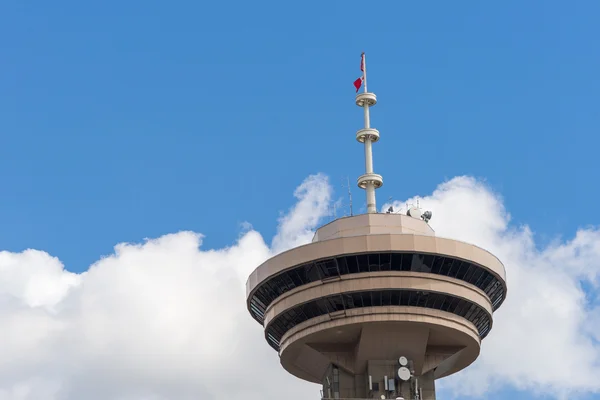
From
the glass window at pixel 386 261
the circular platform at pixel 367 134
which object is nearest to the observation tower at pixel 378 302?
the glass window at pixel 386 261

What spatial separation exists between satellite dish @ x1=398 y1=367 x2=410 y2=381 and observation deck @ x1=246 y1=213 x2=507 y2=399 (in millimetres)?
1195

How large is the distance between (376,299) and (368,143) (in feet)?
55.4

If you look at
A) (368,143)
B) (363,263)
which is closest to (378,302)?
(363,263)

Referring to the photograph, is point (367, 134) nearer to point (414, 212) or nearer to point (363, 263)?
point (414, 212)

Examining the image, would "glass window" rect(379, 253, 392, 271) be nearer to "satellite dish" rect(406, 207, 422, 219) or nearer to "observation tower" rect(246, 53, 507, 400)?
"observation tower" rect(246, 53, 507, 400)

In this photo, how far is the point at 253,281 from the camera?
103625 mm

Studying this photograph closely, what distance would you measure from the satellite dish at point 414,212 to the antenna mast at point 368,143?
3.21m

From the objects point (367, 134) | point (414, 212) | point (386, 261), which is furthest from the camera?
point (367, 134)

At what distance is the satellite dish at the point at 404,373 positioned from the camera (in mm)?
99938

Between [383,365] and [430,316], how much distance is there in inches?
224

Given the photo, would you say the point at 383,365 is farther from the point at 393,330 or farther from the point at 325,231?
the point at 325,231

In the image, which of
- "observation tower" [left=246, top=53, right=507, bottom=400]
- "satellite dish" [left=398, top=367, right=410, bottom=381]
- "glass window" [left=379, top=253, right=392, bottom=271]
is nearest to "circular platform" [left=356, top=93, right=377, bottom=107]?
"observation tower" [left=246, top=53, right=507, bottom=400]

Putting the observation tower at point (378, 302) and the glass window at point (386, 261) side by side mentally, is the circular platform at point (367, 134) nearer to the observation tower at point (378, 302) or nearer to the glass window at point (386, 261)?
the observation tower at point (378, 302)

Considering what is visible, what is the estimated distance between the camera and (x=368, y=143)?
10988cm
